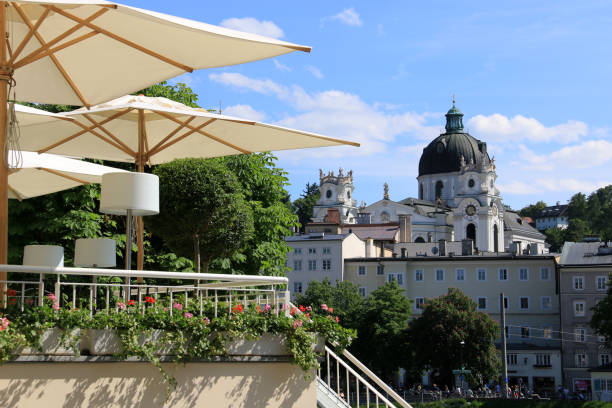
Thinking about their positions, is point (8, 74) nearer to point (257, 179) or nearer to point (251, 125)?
point (251, 125)

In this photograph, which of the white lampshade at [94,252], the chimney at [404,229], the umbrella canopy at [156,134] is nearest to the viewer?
the white lampshade at [94,252]

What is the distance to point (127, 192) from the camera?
1105 cm

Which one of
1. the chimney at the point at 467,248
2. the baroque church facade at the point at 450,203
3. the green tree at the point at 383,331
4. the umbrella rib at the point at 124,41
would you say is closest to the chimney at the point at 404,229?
the baroque church facade at the point at 450,203

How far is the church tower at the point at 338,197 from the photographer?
158 metres

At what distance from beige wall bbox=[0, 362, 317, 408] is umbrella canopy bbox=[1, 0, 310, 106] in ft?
11.5

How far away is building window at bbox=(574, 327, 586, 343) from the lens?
2933 inches

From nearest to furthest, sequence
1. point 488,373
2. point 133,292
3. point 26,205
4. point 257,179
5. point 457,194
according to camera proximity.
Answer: point 133,292 → point 26,205 → point 257,179 → point 488,373 → point 457,194

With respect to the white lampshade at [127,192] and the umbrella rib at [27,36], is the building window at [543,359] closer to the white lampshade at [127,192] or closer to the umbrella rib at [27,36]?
the white lampshade at [127,192]

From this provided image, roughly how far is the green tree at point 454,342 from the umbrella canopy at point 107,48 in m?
54.6

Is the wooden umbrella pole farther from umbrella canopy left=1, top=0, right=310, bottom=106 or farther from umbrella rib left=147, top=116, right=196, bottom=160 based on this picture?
umbrella rib left=147, top=116, right=196, bottom=160

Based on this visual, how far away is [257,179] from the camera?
1081 inches

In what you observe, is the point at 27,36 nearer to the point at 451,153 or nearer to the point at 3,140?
the point at 3,140

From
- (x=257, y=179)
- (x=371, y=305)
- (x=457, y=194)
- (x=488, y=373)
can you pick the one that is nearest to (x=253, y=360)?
(x=257, y=179)

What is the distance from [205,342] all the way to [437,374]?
6389 centimetres
